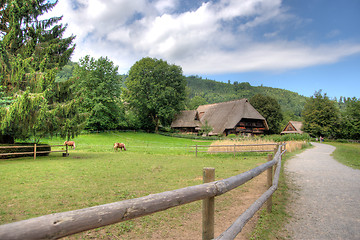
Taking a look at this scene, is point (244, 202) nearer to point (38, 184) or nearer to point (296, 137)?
point (38, 184)

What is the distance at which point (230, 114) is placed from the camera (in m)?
44.5

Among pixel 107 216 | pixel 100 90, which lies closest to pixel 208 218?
pixel 107 216

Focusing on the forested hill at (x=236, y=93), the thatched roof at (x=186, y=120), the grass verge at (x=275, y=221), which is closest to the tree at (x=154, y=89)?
the thatched roof at (x=186, y=120)

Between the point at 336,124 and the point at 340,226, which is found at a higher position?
the point at 336,124

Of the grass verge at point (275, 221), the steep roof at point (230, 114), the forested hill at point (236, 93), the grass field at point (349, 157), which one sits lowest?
the grass field at point (349, 157)

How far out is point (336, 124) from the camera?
4972 centimetres

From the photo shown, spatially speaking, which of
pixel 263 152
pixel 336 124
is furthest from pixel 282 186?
pixel 336 124

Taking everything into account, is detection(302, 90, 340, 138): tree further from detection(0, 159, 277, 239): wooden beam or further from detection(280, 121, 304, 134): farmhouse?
detection(0, 159, 277, 239): wooden beam

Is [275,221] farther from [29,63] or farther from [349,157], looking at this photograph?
[29,63]

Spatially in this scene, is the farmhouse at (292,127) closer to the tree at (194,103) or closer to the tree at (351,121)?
the tree at (351,121)

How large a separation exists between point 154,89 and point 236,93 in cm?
8222

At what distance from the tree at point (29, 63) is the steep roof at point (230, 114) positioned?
3096cm

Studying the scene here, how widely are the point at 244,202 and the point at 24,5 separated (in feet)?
64.8

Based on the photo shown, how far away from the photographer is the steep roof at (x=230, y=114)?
139ft
